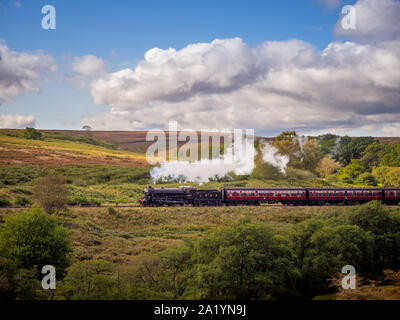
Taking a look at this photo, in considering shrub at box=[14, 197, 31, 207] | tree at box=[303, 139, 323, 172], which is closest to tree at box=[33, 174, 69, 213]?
shrub at box=[14, 197, 31, 207]

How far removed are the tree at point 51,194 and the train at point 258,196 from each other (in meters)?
10.9

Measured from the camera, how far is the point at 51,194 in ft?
145

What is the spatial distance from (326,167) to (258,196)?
180 ft

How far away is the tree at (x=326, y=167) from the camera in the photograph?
9662cm

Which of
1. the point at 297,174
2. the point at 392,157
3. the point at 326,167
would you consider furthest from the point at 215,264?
the point at 392,157

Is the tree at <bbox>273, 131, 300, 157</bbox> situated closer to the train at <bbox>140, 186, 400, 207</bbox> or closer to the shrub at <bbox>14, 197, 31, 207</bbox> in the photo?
the train at <bbox>140, 186, 400, 207</bbox>

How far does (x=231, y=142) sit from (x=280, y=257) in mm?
76464

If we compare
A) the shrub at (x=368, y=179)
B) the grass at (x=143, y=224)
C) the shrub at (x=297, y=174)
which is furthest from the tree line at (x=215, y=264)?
the shrub at (x=368, y=179)

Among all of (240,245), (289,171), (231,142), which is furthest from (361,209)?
(231,142)

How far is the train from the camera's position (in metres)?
49.3

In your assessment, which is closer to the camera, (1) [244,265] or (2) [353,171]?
(1) [244,265]

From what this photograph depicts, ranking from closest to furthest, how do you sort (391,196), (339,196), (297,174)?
(339,196) < (391,196) < (297,174)

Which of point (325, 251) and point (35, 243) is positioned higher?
point (35, 243)

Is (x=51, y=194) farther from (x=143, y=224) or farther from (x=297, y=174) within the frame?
(x=297, y=174)
